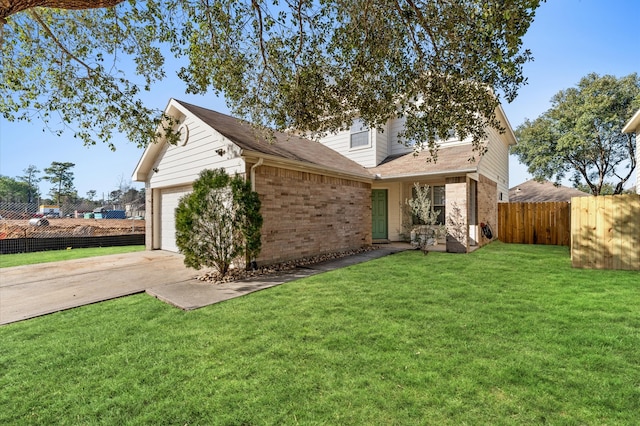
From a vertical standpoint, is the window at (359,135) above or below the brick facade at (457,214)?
above

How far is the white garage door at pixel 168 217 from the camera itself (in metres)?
11.2

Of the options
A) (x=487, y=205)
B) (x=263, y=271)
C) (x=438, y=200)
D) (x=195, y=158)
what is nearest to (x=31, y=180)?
(x=195, y=158)

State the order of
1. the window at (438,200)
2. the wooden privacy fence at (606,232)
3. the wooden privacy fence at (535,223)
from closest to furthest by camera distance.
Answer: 1. the wooden privacy fence at (606,232)
2. the window at (438,200)
3. the wooden privacy fence at (535,223)

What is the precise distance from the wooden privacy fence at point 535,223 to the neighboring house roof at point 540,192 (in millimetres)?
14097

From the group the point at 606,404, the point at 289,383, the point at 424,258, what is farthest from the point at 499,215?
the point at 289,383

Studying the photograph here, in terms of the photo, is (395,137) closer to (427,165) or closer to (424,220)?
(427,165)

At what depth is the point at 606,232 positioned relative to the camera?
764cm

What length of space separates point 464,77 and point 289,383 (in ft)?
18.7

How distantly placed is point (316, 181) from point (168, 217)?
6.51 meters

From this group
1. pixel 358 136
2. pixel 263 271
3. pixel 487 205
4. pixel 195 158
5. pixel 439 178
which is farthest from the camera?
pixel 358 136

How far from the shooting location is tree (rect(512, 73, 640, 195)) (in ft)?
70.3

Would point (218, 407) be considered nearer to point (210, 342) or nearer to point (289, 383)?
point (289, 383)

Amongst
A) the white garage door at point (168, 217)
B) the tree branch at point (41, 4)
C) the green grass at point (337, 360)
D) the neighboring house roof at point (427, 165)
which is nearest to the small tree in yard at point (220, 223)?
the green grass at point (337, 360)

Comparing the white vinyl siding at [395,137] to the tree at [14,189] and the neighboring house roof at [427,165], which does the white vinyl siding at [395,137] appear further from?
the tree at [14,189]
